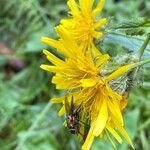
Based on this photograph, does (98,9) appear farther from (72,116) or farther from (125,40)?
(72,116)

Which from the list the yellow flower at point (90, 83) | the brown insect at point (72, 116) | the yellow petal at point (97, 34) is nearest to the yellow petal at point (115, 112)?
the yellow flower at point (90, 83)

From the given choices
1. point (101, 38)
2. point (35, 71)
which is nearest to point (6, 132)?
point (35, 71)

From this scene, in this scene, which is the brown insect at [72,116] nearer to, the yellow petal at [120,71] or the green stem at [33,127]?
the yellow petal at [120,71]

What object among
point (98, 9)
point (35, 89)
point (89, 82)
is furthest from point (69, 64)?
point (35, 89)

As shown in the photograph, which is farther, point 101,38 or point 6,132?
point 6,132

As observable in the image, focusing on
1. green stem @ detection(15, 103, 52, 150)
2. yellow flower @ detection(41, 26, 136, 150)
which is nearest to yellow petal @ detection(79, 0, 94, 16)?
yellow flower @ detection(41, 26, 136, 150)

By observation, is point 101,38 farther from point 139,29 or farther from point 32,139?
point 32,139

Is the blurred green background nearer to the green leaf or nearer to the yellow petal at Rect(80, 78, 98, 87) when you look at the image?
the green leaf
